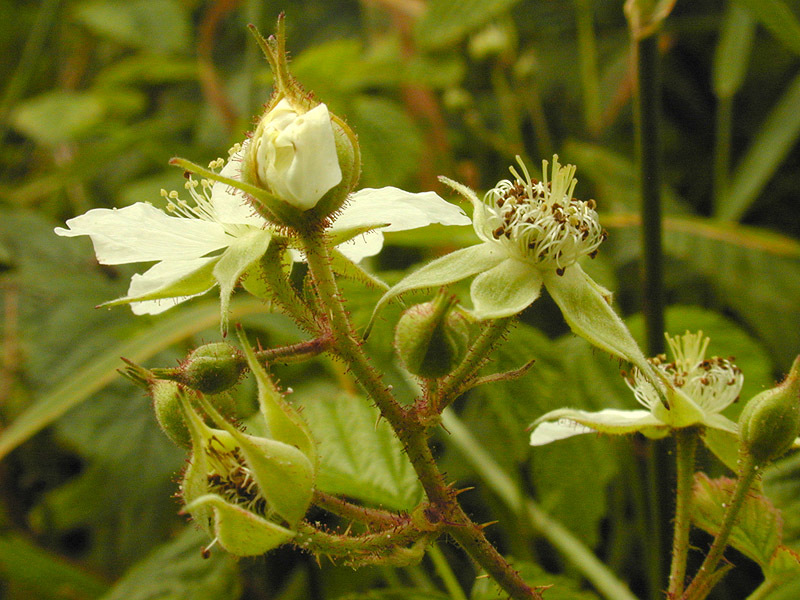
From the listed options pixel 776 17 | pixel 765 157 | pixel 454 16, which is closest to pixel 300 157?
pixel 776 17

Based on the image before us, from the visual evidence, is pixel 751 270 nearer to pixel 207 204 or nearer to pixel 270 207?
pixel 207 204

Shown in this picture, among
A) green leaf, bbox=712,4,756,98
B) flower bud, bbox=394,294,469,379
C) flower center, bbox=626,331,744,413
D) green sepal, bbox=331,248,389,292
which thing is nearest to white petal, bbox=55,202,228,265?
green sepal, bbox=331,248,389,292

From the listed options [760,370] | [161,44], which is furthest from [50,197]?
[760,370]

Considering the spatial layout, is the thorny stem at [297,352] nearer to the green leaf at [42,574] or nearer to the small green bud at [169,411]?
the small green bud at [169,411]

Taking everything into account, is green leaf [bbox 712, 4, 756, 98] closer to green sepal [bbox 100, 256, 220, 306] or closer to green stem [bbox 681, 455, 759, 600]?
green stem [bbox 681, 455, 759, 600]

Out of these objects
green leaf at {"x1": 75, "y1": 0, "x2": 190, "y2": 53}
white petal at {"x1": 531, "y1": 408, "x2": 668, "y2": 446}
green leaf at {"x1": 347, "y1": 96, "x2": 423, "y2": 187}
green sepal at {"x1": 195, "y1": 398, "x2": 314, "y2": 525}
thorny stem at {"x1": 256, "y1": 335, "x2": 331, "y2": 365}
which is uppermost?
green leaf at {"x1": 75, "y1": 0, "x2": 190, "y2": 53}

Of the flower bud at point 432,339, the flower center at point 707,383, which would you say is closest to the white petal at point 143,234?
the flower bud at point 432,339

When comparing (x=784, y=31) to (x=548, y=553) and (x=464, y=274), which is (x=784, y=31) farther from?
(x=548, y=553)
